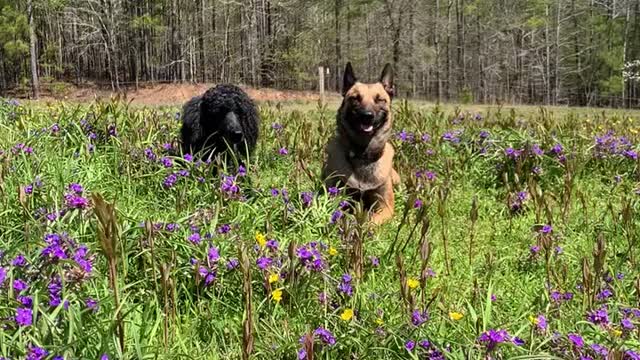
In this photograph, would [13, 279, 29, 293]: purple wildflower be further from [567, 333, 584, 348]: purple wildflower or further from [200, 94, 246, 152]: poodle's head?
[200, 94, 246, 152]: poodle's head

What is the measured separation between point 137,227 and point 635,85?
60.3 meters

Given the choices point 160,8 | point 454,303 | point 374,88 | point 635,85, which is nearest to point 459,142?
point 374,88

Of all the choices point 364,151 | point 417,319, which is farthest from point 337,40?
point 417,319

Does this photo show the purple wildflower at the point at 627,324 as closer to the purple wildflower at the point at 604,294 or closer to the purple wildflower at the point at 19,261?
the purple wildflower at the point at 604,294

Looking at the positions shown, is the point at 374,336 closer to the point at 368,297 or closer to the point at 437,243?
the point at 368,297

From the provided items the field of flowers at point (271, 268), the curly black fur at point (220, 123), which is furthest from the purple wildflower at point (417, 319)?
the curly black fur at point (220, 123)

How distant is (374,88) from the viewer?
4.48 meters

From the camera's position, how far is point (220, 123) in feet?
16.6

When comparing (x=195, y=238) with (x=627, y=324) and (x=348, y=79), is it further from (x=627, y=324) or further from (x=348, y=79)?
(x=348, y=79)

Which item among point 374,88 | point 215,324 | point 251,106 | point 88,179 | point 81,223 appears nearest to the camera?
point 215,324

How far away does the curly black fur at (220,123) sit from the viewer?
500cm

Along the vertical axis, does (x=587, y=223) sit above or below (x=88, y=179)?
below

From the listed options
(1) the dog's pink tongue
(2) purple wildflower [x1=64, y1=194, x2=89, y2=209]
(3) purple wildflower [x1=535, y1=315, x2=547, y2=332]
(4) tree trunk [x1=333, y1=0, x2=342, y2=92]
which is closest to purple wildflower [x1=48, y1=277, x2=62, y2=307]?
(2) purple wildflower [x1=64, y1=194, x2=89, y2=209]

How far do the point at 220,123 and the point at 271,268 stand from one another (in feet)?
9.93
